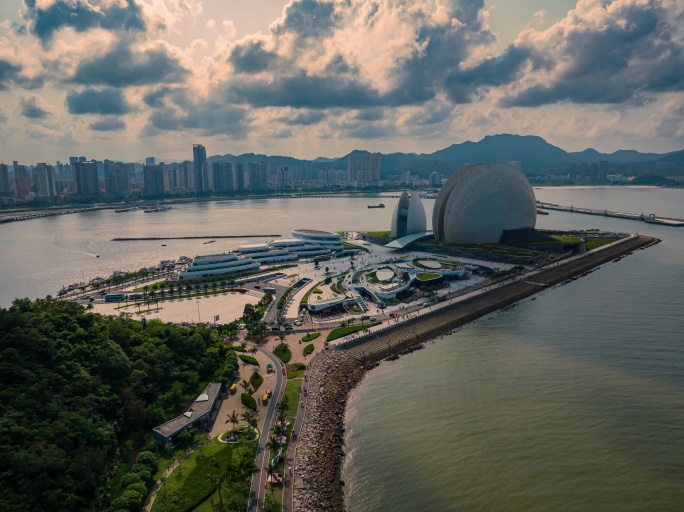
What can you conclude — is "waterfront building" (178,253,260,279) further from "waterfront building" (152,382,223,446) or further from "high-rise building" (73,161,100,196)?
"high-rise building" (73,161,100,196)

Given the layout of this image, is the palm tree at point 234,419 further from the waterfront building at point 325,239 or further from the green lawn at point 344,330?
the waterfront building at point 325,239

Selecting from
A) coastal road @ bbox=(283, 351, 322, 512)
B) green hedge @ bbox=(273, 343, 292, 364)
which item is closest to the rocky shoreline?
coastal road @ bbox=(283, 351, 322, 512)

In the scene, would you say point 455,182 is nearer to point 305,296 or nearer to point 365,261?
point 365,261

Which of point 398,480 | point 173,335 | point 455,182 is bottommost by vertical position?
point 398,480

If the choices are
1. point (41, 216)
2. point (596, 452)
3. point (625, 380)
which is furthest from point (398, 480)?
point (41, 216)

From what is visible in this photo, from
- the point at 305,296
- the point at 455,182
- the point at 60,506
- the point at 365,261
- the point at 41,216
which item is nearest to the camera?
the point at 60,506

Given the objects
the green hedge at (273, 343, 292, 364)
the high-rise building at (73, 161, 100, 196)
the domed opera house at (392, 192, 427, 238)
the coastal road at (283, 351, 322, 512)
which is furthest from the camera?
the high-rise building at (73, 161, 100, 196)
